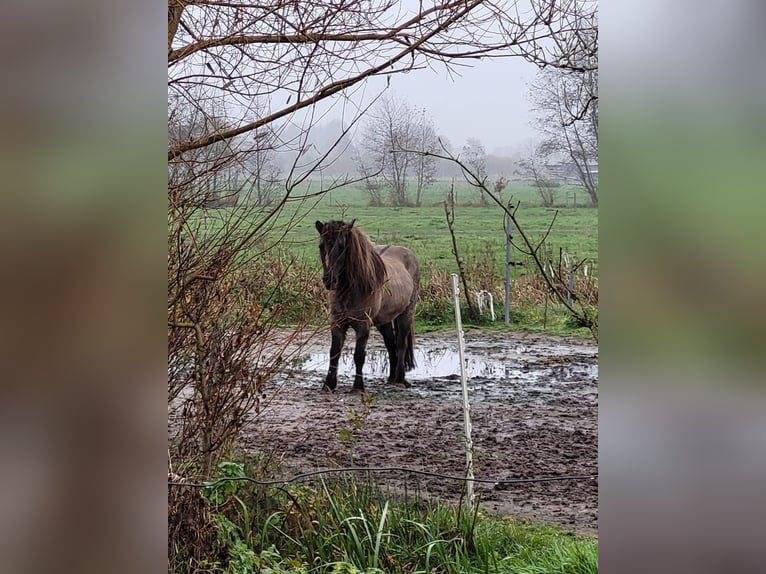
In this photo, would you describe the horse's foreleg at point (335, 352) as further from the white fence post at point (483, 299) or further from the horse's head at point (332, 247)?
the white fence post at point (483, 299)

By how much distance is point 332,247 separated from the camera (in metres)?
1.96

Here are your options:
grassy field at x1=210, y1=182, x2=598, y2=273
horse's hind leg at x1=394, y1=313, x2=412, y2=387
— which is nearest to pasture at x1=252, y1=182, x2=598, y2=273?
grassy field at x1=210, y1=182, x2=598, y2=273

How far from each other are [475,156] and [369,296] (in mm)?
446

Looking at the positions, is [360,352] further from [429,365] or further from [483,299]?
[483,299]

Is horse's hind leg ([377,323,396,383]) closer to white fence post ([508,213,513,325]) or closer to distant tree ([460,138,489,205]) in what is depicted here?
white fence post ([508,213,513,325])

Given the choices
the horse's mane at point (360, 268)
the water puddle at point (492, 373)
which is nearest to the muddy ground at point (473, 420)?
the water puddle at point (492, 373)

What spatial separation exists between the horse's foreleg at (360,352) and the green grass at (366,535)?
250mm

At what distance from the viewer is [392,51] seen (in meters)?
1.89
